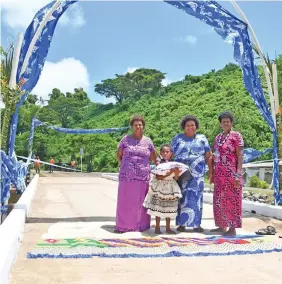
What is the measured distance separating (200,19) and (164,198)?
341 centimetres

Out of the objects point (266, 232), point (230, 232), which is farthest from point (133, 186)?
point (266, 232)

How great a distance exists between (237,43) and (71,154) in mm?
32570

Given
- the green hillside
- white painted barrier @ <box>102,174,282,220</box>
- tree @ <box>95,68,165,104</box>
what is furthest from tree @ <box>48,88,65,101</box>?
white painted barrier @ <box>102,174,282,220</box>

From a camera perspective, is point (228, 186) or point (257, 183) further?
point (257, 183)

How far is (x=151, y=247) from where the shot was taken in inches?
195

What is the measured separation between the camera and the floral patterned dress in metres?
6.07

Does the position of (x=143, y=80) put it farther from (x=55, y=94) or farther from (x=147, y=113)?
(x=147, y=113)

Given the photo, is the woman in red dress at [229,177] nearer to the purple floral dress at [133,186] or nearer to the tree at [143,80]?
the purple floral dress at [133,186]

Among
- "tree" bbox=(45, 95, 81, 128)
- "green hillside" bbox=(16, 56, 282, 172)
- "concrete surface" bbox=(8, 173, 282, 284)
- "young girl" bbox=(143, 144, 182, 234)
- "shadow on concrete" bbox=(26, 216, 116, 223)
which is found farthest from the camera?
"tree" bbox=(45, 95, 81, 128)

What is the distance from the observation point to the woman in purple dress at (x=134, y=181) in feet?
19.9

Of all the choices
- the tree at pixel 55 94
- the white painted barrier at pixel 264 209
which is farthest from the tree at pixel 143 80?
the white painted barrier at pixel 264 209

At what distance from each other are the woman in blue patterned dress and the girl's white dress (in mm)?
201

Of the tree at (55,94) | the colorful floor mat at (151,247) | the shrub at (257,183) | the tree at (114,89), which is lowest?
the colorful floor mat at (151,247)

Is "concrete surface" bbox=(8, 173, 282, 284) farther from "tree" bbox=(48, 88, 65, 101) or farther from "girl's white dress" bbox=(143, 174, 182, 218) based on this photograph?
"tree" bbox=(48, 88, 65, 101)
